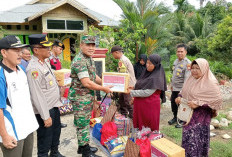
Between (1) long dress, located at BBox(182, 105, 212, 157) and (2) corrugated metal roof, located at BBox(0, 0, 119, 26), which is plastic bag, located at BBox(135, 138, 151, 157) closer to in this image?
(1) long dress, located at BBox(182, 105, 212, 157)

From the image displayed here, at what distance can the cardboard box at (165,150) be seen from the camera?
2264 mm

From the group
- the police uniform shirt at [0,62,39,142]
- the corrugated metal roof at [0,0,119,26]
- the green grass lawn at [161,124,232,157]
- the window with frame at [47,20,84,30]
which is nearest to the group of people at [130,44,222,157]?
the green grass lawn at [161,124,232,157]

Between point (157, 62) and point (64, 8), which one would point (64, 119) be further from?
point (64, 8)

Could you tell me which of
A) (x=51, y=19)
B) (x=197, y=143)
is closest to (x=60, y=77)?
(x=197, y=143)

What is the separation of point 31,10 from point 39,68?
11.6 meters

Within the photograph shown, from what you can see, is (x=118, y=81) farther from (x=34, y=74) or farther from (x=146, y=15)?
(x=146, y=15)

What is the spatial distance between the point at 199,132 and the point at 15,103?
94.1 inches

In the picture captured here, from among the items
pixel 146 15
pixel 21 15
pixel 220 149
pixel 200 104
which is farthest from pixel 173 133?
pixel 21 15

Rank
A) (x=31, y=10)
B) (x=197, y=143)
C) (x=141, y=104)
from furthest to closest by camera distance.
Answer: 1. (x=31, y=10)
2. (x=141, y=104)
3. (x=197, y=143)

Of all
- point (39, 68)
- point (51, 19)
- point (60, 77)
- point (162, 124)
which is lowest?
point (162, 124)

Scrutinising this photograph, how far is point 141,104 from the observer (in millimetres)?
3092

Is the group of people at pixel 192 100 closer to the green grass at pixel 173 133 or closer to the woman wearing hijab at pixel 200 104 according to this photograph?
the woman wearing hijab at pixel 200 104

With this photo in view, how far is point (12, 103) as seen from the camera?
68.7 inches

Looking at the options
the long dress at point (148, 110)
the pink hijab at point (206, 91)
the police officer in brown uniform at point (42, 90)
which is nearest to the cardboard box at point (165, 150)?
the long dress at point (148, 110)
